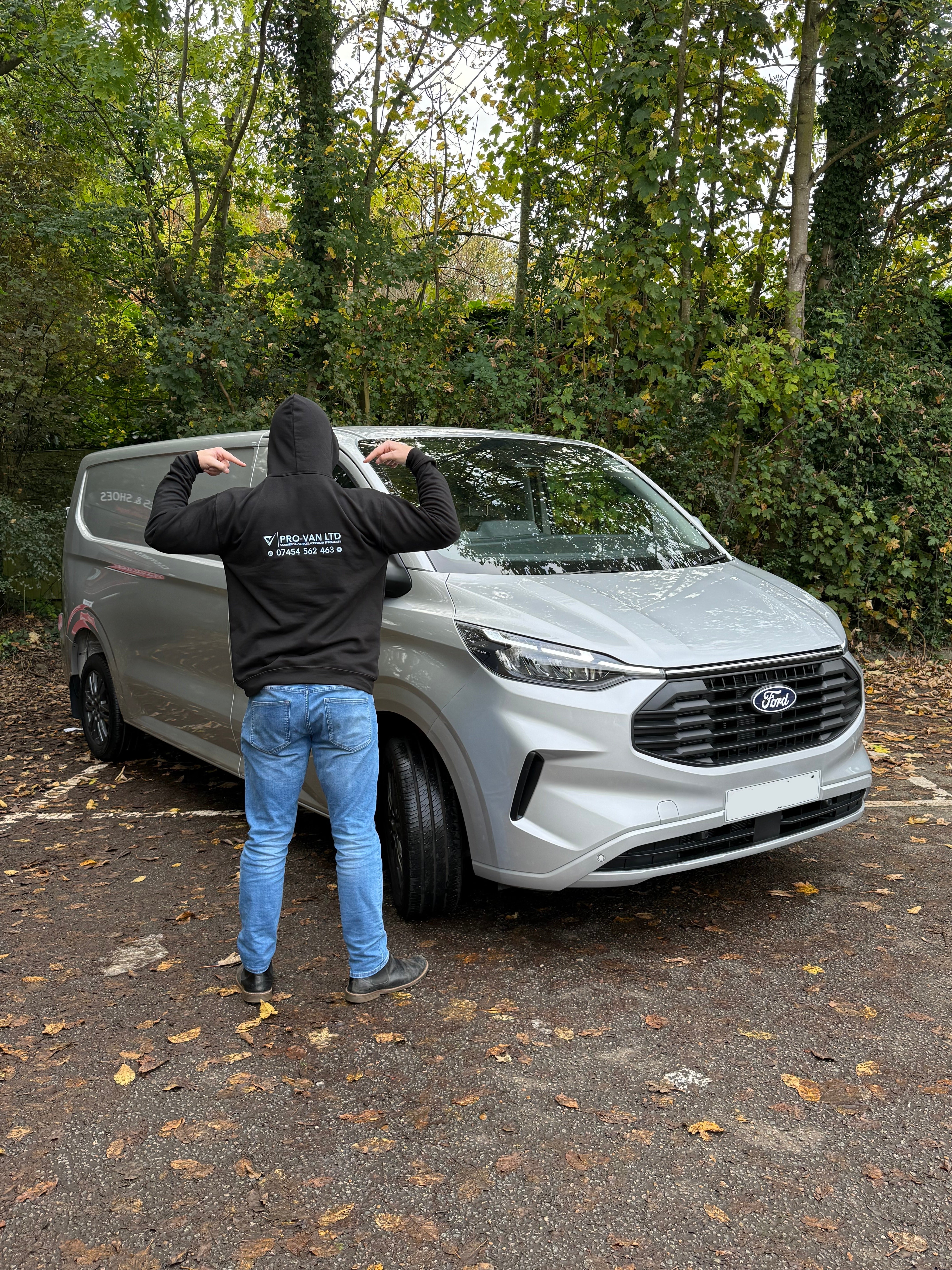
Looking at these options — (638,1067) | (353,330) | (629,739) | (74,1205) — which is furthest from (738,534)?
(74,1205)

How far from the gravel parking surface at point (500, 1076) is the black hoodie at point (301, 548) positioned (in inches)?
44.7

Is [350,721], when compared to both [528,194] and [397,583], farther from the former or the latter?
[528,194]

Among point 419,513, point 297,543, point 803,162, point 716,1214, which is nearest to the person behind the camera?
point 716,1214

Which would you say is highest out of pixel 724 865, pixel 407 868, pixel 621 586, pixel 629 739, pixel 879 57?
pixel 879 57

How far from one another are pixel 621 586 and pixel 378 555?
109 centimetres

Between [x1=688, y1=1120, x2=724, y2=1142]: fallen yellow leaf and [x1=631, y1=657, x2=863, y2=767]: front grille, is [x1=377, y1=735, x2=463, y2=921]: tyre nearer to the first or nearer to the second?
[x1=631, y1=657, x2=863, y2=767]: front grille

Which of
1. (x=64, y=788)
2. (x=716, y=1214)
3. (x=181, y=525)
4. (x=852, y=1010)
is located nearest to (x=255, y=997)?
(x=181, y=525)

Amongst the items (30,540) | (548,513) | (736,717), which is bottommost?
(30,540)

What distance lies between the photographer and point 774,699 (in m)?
3.59

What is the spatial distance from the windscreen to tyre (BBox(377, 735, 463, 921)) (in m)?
0.73

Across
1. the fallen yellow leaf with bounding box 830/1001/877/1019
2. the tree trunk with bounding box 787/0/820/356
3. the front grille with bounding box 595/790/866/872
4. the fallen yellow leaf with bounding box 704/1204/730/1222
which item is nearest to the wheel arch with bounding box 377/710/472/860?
the front grille with bounding box 595/790/866/872

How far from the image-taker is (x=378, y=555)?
328 centimetres

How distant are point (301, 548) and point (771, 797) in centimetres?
180

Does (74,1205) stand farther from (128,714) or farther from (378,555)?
(128,714)
